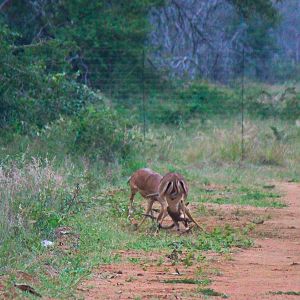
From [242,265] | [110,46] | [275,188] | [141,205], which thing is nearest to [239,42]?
[110,46]

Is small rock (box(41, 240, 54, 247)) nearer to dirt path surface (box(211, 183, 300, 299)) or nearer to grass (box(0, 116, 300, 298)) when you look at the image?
grass (box(0, 116, 300, 298))

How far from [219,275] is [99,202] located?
217 inches

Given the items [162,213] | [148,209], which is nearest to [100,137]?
[148,209]

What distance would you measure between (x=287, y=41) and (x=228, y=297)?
4316 cm

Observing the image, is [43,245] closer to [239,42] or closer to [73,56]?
[73,56]

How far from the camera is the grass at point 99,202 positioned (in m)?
11.1

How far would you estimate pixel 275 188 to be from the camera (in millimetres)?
20500

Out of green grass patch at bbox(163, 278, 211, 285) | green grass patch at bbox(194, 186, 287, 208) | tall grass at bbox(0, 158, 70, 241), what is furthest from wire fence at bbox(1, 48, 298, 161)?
green grass patch at bbox(163, 278, 211, 285)

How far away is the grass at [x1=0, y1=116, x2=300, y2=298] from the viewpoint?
36.6 feet

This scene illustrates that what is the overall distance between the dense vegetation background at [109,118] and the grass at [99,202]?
1.3 inches

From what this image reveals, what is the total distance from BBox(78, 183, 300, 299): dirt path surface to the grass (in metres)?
0.22

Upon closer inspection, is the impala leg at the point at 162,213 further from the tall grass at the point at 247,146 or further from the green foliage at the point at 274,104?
the green foliage at the point at 274,104

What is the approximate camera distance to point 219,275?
426 inches

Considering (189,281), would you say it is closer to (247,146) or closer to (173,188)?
(173,188)
